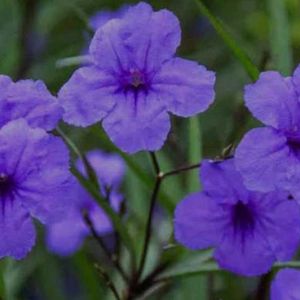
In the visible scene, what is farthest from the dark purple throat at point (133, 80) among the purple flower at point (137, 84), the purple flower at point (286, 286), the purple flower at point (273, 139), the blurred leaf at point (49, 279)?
the blurred leaf at point (49, 279)

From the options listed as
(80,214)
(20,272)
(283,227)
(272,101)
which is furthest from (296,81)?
(20,272)

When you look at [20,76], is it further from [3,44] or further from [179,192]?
[179,192]

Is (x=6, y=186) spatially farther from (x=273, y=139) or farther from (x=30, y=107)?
(x=273, y=139)

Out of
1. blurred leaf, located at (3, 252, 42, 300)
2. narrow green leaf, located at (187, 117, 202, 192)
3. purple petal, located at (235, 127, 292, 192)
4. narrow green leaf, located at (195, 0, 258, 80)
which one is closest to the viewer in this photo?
purple petal, located at (235, 127, 292, 192)

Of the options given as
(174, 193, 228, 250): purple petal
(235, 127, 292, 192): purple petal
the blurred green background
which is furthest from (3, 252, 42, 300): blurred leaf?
(235, 127, 292, 192): purple petal

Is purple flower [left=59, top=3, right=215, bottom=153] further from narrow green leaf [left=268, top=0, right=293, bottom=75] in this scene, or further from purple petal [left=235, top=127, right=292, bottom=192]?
narrow green leaf [left=268, top=0, right=293, bottom=75]

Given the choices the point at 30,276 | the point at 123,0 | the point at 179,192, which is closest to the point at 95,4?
the point at 123,0

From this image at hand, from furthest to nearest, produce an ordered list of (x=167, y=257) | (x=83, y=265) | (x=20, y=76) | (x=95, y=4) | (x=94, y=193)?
(x=95, y=4) < (x=20, y=76) < (x=83, y=265) < (x=167, y=257) < (x=94, y=193)
